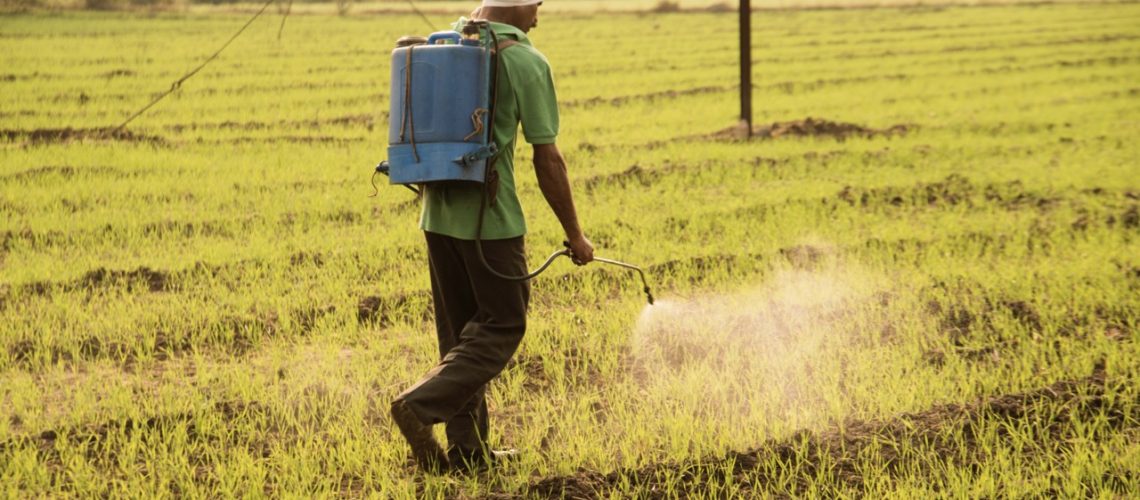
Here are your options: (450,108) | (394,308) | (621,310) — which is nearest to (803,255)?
(621,310)

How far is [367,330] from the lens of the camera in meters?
5.96

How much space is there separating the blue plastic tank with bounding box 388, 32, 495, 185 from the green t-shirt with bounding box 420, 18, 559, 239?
0.08m

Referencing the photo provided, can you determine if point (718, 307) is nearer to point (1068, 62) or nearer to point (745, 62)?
point (745, 62)

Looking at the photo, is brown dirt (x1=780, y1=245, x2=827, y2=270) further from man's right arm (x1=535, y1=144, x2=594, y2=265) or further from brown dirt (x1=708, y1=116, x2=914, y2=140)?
brown dirt (x1=708, y1=116, x2=914, y2=140)

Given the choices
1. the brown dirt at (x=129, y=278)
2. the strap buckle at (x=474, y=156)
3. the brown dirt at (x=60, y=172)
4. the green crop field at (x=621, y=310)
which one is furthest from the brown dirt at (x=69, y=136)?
the strap buckle at (x=474, y=156)

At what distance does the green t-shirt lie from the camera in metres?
3.60

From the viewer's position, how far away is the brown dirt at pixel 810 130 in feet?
42.5

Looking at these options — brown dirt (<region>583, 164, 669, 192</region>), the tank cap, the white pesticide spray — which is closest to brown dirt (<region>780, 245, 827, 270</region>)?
the white pesticide spray

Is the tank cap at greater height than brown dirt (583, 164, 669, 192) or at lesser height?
greater

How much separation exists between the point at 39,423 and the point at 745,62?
977 centimetres

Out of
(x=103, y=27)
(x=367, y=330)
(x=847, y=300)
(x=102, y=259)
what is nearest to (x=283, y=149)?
(x=102, y=259)

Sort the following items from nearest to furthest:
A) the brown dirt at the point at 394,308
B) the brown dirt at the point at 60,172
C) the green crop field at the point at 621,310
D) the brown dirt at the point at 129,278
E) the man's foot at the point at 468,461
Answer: the man's foot at the point at 468,461 → the green crop field at the point at 621,310 → the brown dirt at the point at 394,308 → the brown dirt at the point at 129,278 → the brown dirt at the point at 60,172

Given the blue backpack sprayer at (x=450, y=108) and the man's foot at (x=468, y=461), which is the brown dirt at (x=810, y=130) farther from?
the blue backpack sprayer at (x=450, y=108)

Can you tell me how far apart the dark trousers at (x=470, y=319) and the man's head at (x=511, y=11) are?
67 centimetres
